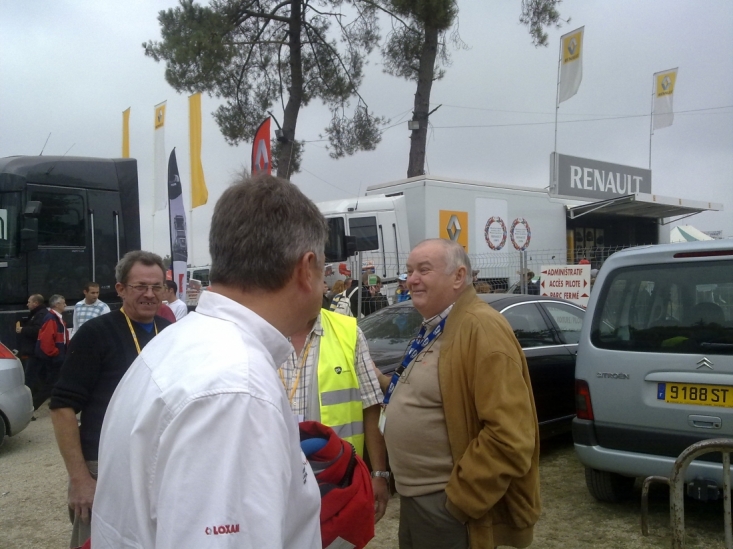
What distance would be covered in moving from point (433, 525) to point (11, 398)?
5.92 m

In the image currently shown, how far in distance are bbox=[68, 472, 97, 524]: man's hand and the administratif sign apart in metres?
15.6

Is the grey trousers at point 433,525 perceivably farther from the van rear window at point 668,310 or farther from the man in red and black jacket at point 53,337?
the man in red and black jacket at point 53,337

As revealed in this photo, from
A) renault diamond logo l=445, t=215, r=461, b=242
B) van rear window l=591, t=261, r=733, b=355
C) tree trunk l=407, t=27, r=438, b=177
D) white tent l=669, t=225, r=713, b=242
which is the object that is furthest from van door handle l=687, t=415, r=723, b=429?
white tent l=669, t=225, r=713, b=242

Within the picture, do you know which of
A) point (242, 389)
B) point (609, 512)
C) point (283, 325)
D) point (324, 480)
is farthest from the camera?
point (609, 512)

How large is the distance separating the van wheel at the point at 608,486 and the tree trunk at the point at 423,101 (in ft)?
40.8

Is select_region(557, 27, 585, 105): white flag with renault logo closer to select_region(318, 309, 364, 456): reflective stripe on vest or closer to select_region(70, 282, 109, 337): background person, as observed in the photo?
select_region(70, 282, 109, 337): background person

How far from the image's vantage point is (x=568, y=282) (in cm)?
1030

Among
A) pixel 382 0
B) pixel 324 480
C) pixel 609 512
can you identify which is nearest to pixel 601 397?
pixel 609 512

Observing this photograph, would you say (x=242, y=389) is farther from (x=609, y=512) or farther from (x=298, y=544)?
(x=609, y=512)

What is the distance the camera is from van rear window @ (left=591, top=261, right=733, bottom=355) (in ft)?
12.8

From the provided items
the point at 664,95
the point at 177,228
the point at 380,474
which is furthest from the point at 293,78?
the point at 664,95

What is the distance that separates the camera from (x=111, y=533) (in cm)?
115

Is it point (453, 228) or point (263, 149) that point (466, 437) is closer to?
point (263, 149)

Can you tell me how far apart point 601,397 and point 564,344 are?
1.80 meters
